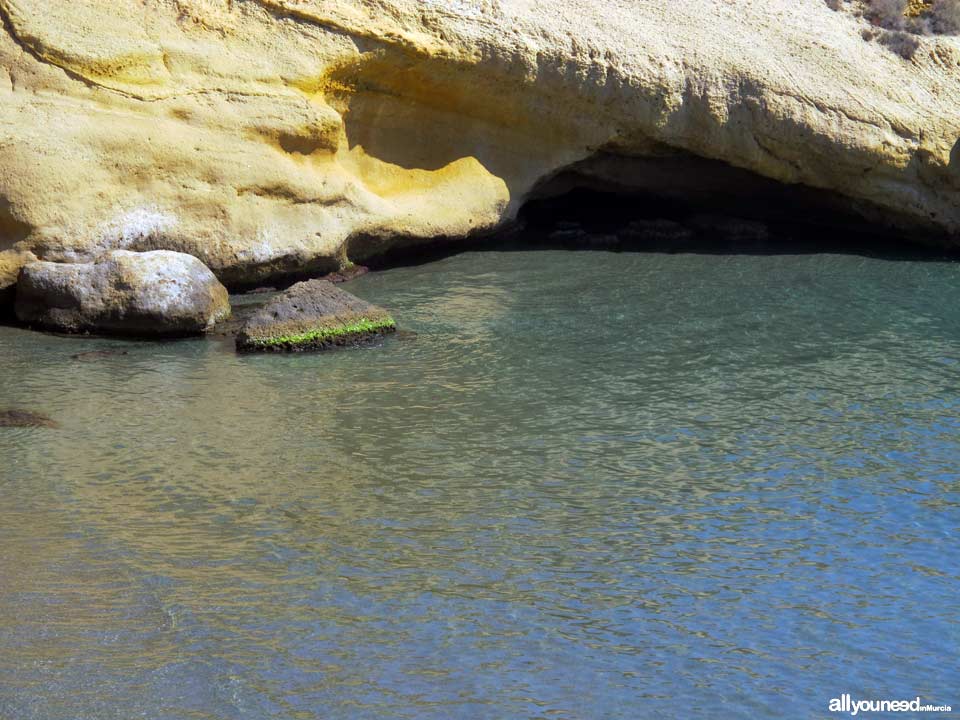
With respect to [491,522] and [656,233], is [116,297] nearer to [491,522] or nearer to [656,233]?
[491,522]

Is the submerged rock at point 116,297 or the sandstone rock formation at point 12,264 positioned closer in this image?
the submerged rock at point 116,297

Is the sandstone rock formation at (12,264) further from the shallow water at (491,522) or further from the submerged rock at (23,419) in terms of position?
the submerged rock at (23,419)

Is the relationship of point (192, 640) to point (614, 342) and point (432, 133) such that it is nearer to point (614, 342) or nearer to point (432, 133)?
point (614, 342)

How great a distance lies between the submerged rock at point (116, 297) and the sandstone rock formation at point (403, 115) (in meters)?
0.49

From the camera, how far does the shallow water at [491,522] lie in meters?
A: 7.15

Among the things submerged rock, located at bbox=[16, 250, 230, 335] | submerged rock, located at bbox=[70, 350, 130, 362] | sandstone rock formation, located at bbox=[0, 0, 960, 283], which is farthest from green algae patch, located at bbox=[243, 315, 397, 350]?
sandstone rock formation, located at bbox=[0, 0, 960, 283]

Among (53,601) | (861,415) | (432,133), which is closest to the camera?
(53,601)

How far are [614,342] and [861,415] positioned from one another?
3413 millimetres

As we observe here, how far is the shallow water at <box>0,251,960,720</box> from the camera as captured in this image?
7152mm

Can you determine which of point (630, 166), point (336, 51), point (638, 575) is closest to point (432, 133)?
point (336, 51)

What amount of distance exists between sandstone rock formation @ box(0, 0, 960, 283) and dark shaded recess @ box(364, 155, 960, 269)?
24 centimetres

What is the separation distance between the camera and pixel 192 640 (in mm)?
7457

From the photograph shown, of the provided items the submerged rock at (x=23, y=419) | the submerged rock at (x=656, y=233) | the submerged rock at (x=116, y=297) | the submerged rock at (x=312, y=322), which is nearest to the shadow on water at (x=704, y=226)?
the submerged rock at (x=656, y=233)

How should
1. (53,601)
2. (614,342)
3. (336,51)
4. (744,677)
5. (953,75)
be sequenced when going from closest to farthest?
(744,677)
(53,601)
(614,342)
(336,51)
(953,75)
